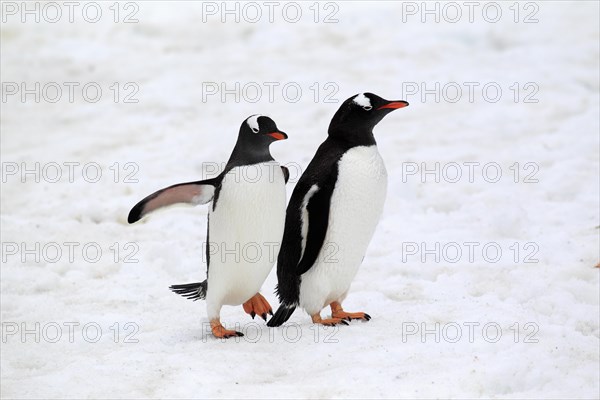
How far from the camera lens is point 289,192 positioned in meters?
6.91

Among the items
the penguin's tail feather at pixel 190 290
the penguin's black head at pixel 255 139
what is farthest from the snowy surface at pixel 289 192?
the penguin's black head at pixel 255 139

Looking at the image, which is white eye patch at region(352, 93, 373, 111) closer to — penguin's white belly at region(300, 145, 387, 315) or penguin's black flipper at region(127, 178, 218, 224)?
penguin's white belly at region(300, 145, 387, 315)

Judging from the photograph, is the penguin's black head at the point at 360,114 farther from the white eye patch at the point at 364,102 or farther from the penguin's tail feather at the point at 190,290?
the penguin's tail feather at the point at 190,290

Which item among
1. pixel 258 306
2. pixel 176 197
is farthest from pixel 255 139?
pixel 258 306

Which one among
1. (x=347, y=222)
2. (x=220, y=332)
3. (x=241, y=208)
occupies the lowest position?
(x=220, y=332)

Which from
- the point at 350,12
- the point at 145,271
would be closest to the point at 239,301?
the point at 145,271

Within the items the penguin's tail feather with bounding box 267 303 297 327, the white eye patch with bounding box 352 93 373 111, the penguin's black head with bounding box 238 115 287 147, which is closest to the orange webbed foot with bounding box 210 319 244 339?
the penguin's tail feather with bounding box 267 303 297 327

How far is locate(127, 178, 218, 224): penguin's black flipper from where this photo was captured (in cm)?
363

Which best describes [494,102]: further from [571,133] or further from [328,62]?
[328,62]

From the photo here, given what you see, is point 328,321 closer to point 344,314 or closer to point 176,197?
point 344,314

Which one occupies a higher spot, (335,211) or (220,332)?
(335,211)

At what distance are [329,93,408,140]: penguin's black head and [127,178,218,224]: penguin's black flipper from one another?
0.68 m

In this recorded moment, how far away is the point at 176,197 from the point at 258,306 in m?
0.77

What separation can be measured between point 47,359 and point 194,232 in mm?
2273
